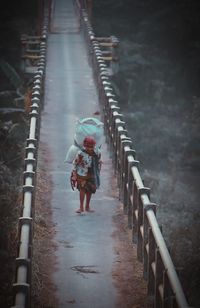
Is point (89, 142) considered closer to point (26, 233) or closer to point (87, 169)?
point (87, 169)

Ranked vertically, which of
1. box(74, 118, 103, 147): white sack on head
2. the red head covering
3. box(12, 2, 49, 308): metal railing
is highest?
box(74, 118, 103, 147): white sack on head

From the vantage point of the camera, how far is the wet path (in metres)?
10.0

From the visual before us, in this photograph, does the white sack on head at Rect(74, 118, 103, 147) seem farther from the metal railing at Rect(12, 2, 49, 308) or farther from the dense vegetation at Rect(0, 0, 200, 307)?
the dense vegetation at Rect(0, 0, 200, 307)

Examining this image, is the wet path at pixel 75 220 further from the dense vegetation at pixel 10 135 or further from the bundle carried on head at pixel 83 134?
the bundle carried on head at pixel 83 134

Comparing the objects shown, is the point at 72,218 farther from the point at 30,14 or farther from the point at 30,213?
the point at 30,14

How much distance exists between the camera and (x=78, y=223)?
12367 mm

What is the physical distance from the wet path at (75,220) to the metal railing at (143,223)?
0.39 meters

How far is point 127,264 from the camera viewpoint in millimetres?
10859

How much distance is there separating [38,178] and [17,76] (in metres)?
24.8

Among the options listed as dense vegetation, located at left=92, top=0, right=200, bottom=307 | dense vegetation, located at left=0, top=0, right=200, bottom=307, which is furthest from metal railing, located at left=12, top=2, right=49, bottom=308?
dense vegetation, located at left=92, top=0, right=200, bottom=307

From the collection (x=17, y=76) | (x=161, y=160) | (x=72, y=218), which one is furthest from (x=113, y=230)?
(x=17, y=76)

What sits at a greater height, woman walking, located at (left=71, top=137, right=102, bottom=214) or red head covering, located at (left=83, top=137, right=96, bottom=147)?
red head covering, located at (left=83, top=137, right=96, bottom=147)

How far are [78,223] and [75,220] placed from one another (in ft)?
0.48

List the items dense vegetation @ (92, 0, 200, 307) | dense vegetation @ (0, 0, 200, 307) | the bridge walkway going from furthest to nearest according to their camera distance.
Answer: dense vegetation @ (92, 0, 200, 307) < dense vegetation @ (0, 0, 200, 307) < the bridge walkway
